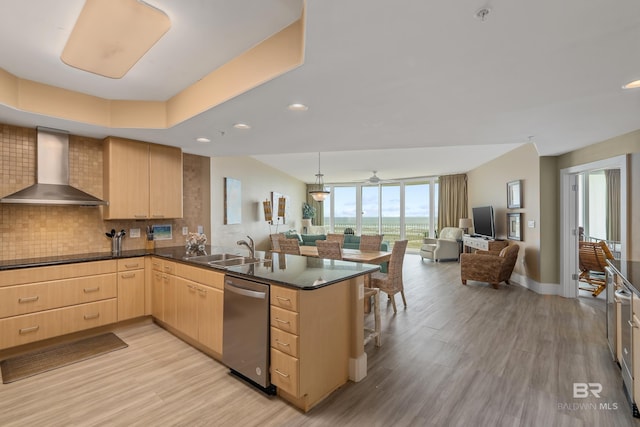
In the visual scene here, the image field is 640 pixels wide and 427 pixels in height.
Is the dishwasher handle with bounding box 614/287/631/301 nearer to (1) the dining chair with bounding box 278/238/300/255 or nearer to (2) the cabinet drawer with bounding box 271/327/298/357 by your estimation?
(2) the cabinet drawer with bounding box 271/327/298/357

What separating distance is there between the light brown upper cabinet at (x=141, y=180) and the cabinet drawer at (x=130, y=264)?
545mm

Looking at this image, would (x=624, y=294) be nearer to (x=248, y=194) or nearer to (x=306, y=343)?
(x=306, y=343)

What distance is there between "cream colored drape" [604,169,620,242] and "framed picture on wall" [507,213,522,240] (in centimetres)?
258

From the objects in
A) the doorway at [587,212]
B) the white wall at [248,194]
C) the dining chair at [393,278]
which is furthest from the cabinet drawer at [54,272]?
the doorway at [587,212]

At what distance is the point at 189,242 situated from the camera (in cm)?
373

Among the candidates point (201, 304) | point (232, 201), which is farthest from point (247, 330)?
point (232, 201)

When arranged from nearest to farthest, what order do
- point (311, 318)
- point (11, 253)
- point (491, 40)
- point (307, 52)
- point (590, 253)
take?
point (491, 40) → point (307, 52) → point (311, 318) → point (11, 253) → point (590, 253)

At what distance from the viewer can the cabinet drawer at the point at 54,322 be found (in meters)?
2.71

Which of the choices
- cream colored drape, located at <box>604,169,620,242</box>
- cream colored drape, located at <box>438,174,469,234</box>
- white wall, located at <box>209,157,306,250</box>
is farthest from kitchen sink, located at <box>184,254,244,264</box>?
cream colored drape, located at <box>604,169,620,242</box>

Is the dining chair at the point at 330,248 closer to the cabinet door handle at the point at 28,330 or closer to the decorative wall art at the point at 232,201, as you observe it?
the cabinet door handle at the point at 28,330

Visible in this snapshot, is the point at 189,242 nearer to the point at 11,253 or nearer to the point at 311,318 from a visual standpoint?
the point at 11,253

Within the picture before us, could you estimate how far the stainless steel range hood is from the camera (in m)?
3.06

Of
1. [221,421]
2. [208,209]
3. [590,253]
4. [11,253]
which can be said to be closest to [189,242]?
[208,209]

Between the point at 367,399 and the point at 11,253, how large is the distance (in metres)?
3.82
